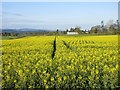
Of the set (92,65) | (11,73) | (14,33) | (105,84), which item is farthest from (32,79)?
(14,33)

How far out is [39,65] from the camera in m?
11.9

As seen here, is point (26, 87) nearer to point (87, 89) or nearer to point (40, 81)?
point (40, 81)

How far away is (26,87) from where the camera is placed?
945 centimetres

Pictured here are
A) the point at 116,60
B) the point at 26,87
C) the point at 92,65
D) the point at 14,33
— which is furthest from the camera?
the point at 14,33

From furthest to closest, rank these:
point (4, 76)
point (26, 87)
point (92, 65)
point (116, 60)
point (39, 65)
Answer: point (116, 60)
point (92, 65)
point (39, 65)
point (4, 76)
point (26, 87)

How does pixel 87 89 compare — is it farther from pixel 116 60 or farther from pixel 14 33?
pixel 14 33

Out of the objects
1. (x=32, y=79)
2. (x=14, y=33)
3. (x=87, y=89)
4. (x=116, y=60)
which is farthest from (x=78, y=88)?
(x=14, y=33)

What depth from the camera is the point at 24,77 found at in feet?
31.9

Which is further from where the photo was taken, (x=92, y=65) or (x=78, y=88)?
(x=92, y=65)

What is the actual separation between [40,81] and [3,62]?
4.13 metres

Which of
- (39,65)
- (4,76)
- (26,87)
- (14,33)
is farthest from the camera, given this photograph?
(14,33)

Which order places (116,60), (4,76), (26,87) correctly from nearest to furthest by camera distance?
(26,87) → (4,76) → (116,60)

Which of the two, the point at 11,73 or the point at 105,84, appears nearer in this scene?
the point at 105,84

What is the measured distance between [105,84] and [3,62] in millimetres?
5544
